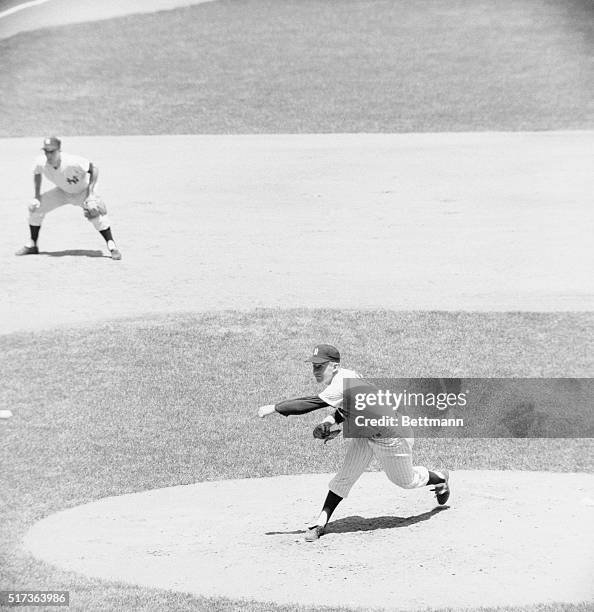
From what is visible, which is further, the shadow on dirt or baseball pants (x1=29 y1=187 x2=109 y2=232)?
the shadow on dirt

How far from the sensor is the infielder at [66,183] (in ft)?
52.9

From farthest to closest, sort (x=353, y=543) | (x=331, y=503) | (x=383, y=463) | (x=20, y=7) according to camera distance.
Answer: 1. (x=20, y=7)
2. (x=383, y=463)
3. (x=331, y=503)
4. (x=353, y=543)

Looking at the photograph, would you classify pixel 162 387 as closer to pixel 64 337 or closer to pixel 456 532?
pixel 64 337

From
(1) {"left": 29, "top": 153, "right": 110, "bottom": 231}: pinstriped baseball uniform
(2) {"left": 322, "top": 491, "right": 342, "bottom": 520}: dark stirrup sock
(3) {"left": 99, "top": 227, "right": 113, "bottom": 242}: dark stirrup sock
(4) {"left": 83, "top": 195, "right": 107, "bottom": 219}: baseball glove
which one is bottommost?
(2) {"left": 322, "top": 491, "right": 342, "bottom": 520}: dark stirrup sock

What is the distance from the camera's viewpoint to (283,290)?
16.9m

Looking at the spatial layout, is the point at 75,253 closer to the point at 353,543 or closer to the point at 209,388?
the point at 209,388

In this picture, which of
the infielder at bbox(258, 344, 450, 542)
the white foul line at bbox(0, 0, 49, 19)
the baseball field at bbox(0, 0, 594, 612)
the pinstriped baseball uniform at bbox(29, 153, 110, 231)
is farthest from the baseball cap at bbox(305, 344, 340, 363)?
the white foul line at bbox(0, 0, 49, 19)

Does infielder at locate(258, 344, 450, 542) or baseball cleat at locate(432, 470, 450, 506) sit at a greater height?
infielder at locate(258, 344, 450, 542)

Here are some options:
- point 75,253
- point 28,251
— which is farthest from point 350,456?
point 28,251

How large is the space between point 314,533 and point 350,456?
683 millimetres

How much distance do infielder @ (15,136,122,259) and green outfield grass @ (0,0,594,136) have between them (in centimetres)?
862

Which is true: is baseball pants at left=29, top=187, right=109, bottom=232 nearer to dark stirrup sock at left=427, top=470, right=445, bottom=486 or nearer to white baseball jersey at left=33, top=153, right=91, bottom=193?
white baseball jersey at left=33, top=153, right=91, bottom=193

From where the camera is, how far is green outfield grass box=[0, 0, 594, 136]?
2608cm

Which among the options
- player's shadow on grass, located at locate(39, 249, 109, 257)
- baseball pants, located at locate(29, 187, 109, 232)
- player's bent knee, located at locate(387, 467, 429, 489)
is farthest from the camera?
player's shadow on grass, located at locate(39, 249, 109, 257)
